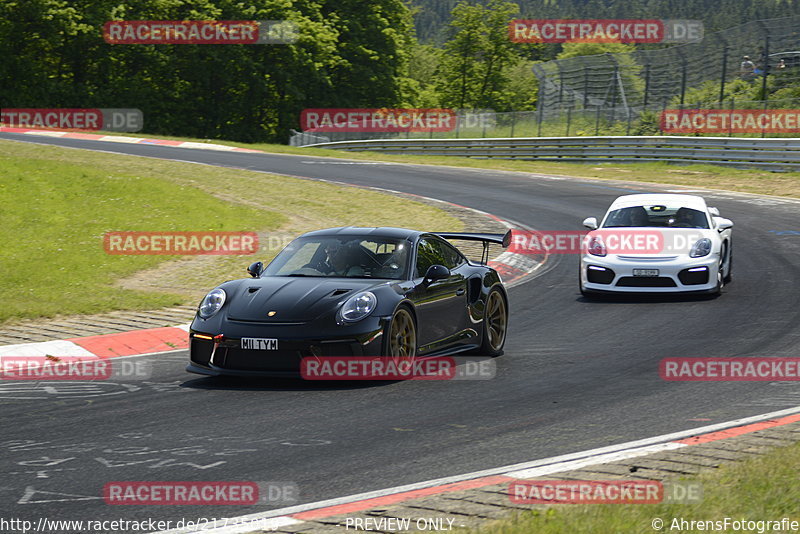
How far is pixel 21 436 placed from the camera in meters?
7.09

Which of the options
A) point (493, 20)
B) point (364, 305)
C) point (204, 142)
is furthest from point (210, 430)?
point (493, 20)

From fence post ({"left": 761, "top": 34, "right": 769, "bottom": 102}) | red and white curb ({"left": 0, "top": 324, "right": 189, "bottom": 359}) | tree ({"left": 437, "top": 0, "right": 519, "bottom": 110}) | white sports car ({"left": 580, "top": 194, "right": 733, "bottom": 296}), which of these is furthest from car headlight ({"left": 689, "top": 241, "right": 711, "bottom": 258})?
tree ({"left": 437, "top": 0, "right": 519, "bottom": 110})

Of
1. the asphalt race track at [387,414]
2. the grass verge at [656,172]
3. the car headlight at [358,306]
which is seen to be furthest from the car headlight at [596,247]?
the grass verge at [656,172]

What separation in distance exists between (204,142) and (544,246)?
91.7 ft

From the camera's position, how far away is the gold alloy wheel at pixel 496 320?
421 inches

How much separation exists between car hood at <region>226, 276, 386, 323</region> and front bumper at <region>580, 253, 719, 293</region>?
19.7 ft

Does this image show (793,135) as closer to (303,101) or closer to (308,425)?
(308,425)

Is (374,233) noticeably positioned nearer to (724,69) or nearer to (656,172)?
(656,172)

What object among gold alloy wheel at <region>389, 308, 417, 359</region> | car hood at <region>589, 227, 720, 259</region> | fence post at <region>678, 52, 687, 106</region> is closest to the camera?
gold alloy wheel at <region>389, 308, 417, 359</region>

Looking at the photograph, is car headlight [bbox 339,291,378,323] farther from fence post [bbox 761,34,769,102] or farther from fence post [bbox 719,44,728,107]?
fence post [bbox 719,44,728,107]

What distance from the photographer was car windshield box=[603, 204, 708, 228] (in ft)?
50.9

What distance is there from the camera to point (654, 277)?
14.6m

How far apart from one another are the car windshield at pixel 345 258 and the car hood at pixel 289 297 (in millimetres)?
216

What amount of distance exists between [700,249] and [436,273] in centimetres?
632
